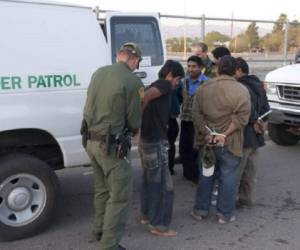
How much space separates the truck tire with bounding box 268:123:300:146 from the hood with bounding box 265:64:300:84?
30.8 inches

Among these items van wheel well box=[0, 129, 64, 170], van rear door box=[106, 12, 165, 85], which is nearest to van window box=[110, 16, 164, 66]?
van rear door box=[106, 12, 165, 85]

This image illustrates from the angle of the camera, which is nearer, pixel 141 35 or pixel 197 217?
pixel 197 217

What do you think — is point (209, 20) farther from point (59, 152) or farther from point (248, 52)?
point (59, 152)

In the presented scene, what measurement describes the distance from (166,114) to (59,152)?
1156mm

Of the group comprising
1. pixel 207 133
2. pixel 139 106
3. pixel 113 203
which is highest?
pixel 139 106

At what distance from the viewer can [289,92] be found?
792cm

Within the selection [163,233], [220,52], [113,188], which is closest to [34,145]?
[113,188]

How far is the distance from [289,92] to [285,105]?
0.72 feet

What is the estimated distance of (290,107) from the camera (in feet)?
25.7

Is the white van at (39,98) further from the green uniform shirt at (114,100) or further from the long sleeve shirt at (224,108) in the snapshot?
the long sleeve shirt at (224,108)

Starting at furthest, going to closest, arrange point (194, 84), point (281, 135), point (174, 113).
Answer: point (281, 135) → point (174, 113) → point (194, 84)

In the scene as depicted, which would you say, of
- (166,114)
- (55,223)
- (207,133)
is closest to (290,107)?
(207,133)

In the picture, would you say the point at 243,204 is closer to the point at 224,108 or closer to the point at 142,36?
the point at 224,108

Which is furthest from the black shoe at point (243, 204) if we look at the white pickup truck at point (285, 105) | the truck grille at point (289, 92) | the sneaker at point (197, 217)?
the truck grille at point (289, 92)
